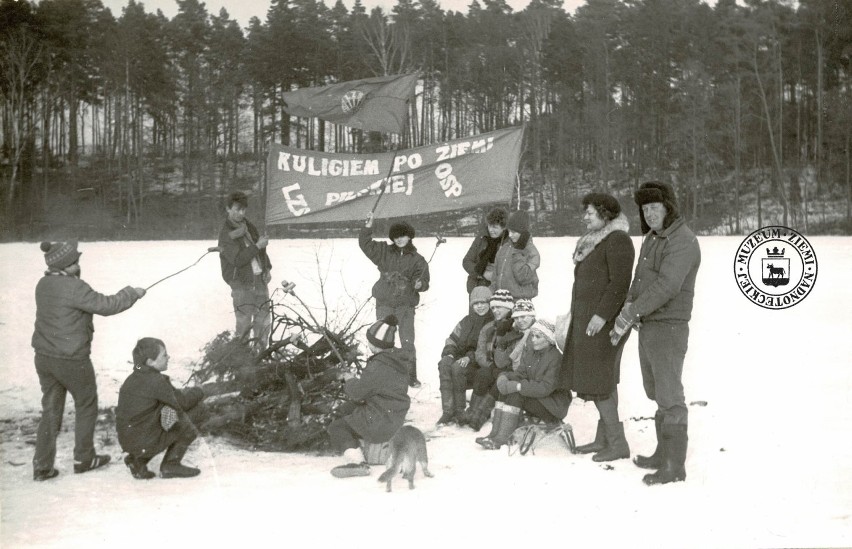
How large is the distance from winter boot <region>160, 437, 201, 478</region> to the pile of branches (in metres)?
0.79

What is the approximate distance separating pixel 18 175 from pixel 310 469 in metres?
29.3

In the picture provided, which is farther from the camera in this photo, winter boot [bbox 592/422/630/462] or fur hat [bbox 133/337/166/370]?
winter boot [bbox 592/422/630/462]

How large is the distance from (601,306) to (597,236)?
0.54m

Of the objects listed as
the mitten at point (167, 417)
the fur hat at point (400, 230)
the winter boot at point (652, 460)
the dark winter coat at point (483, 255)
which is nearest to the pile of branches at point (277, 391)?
the mitten at point (167, 417)

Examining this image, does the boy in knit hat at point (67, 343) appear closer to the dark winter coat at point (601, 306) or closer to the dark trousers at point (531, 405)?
the dark trousers at point (531, 405)

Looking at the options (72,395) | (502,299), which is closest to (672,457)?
(502,299)

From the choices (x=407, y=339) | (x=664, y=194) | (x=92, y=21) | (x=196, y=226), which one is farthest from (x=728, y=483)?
(x=196, y=226)

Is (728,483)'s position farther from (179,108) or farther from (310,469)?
(179,108)

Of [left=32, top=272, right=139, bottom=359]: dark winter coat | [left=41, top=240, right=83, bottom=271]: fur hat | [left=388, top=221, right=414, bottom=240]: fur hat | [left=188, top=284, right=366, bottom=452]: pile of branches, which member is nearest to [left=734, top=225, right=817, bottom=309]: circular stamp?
[left=388, top=221, right=414, bottom=240]: fur hat

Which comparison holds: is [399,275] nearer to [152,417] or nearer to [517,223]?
[517,223]

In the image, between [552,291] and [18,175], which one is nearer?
[552,291]

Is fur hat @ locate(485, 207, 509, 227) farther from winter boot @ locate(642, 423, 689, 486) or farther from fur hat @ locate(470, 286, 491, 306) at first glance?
winter boot @ locate(642, 423, 689, 486)

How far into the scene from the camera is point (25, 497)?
519 centimetres

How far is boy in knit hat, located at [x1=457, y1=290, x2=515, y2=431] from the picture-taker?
277 inches
